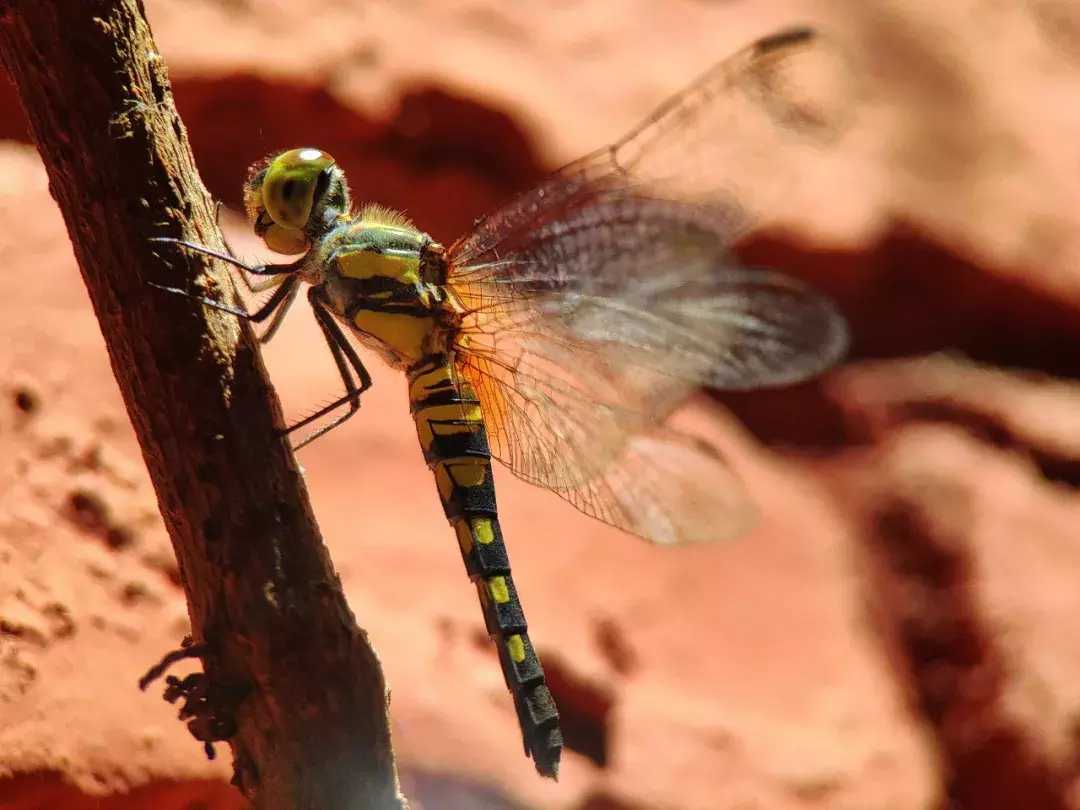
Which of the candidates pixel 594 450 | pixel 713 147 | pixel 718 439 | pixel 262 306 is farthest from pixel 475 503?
pixel 718 439

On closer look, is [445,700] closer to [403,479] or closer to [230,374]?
[403,479]

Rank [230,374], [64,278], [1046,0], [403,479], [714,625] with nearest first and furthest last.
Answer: [230,374], [64,278], [403,479], [714,625], [1046,0]

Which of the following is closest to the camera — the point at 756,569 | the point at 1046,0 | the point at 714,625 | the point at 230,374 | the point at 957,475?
the point at 230,374

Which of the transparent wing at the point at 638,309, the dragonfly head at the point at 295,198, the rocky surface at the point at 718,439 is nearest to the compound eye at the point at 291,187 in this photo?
the dragonfly head at the point at 295,198

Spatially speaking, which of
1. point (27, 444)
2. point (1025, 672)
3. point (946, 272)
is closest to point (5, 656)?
point (27, 444)

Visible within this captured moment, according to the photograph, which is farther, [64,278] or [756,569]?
[756,569]

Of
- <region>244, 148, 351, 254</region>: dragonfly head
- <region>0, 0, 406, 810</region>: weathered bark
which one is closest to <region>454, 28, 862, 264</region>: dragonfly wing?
<region>244, 148, 351, 254</region>: dragonfly head

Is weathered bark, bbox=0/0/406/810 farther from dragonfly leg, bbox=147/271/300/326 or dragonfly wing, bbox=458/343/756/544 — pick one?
dragonfly wing, bbox=458/343/756/544
